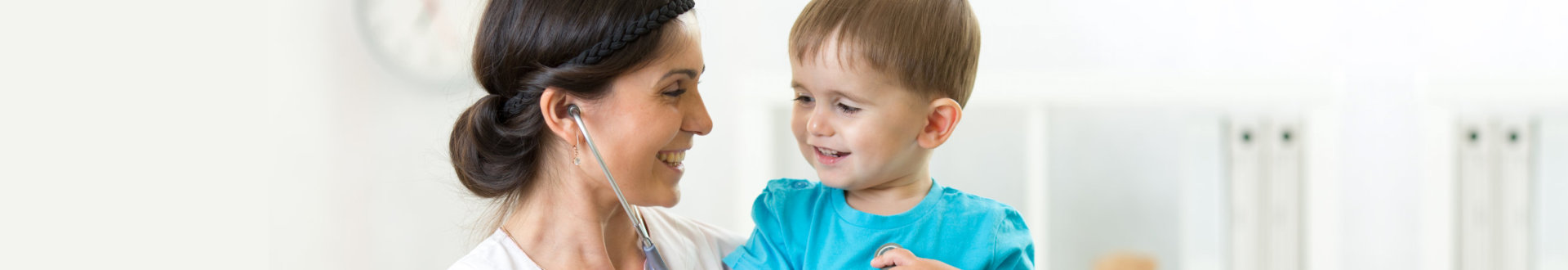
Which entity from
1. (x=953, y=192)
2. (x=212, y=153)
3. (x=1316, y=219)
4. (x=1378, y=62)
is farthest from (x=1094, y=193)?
(x=212, y=153)

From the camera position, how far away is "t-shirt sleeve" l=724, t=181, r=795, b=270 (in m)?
1.37

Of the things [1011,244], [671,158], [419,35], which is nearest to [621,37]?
[671,158]

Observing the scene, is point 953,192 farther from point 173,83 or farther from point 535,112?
point 173,83

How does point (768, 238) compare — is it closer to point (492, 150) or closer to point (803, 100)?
point (803, 100)

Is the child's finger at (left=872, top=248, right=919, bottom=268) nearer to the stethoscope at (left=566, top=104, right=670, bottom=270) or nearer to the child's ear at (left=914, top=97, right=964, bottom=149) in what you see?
the child's ear at (left=914, top=97, right=964, bottom=149)

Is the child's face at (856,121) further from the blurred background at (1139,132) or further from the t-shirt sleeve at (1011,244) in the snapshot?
the blurred background at (1139,132)

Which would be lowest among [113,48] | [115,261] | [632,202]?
[115,261]

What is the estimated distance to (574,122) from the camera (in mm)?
1319

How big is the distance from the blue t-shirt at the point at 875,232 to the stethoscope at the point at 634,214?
0.36 ft

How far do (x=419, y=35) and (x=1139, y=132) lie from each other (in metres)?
1.71

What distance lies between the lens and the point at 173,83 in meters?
2.08

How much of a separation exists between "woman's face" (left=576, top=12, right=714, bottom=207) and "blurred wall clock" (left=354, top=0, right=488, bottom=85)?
Result: 124 centimetres

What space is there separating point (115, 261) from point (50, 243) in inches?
6.4

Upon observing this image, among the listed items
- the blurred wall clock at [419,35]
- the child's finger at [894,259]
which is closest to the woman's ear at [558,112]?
the child's finger at [894,259]
